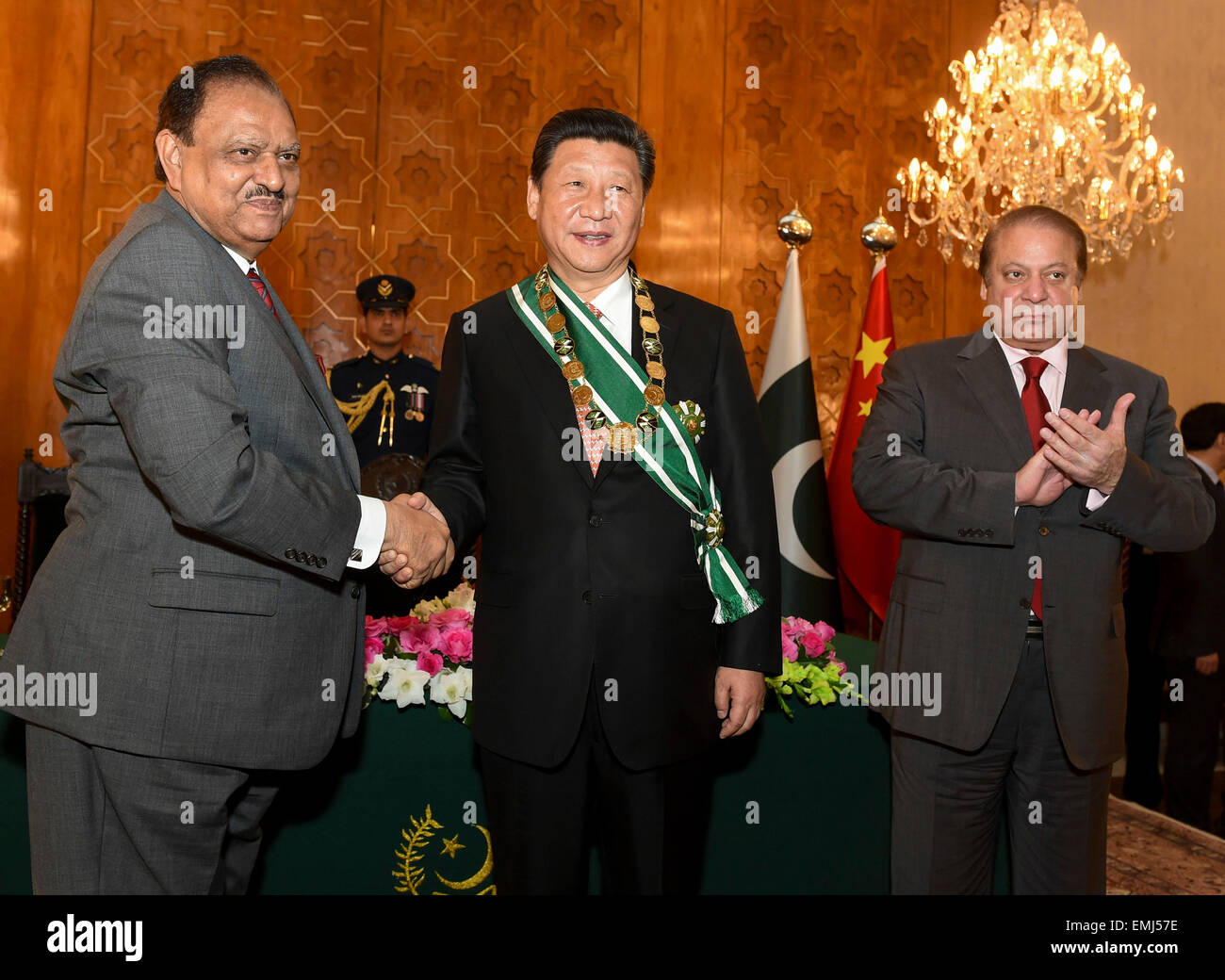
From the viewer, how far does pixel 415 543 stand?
72.2 inches

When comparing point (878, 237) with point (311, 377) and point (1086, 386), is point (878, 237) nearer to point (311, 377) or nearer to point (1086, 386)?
point (1086, 386)

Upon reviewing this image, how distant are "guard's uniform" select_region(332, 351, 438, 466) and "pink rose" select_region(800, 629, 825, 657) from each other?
2715mm

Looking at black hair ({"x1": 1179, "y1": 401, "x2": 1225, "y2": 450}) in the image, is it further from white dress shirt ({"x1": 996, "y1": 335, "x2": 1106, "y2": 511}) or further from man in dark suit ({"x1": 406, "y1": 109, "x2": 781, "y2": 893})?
man in dark suit ({"x1": 406, "y1": 109, "x2": 781, "y2": 893})

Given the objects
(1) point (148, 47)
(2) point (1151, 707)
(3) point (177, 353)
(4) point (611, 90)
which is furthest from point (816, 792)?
(1) point (148, 47)

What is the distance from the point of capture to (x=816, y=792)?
2.62 metres

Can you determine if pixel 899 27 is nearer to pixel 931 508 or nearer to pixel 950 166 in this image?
pixel 950 166

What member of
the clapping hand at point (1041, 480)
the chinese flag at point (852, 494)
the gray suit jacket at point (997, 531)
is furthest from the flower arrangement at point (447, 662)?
the chinese flag at point (852, 494)

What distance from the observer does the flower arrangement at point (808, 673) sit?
8.55 ft

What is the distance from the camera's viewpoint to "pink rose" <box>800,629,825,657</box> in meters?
2.84

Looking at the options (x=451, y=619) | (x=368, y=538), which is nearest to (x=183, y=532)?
(x=368, y=538)

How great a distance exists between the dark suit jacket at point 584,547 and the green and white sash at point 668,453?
0.02 m

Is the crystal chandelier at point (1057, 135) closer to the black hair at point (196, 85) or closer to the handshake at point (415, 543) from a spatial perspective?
the handshake at point (415, 543)

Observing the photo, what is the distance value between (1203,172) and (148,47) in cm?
583

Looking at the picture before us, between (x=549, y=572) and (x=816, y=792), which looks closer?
(x=549, y=572)
